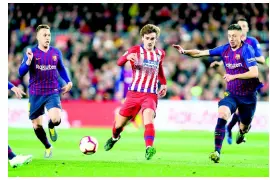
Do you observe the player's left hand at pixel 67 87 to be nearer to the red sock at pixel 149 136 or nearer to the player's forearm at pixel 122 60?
the player's forearm at pixel 122 60

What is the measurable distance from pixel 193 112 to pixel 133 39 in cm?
397

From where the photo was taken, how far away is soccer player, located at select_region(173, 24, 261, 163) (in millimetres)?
9789

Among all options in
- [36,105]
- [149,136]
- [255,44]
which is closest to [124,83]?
[255,44]

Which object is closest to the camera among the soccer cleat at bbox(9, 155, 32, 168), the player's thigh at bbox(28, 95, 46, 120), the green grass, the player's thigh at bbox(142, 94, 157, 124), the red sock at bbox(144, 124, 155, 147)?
the green grass

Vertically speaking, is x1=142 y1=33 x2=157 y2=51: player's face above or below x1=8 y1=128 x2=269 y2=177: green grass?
above

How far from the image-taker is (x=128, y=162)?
31.8ft

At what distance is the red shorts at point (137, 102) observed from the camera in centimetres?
972

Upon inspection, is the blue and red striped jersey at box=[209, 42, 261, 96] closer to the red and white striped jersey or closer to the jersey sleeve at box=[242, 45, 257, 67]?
Answer: the jersey sleeve at box=[242, 45, 257, 67]

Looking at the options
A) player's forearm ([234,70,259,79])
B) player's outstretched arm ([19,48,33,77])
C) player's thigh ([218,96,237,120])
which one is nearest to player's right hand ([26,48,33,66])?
player's outstretched arm ([19,48,33,77])

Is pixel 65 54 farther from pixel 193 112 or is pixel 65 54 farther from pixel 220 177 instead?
pixel 220 177

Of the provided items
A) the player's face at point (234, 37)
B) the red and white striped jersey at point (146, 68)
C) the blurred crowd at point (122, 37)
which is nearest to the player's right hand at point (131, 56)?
the red and white striped jersey at point (146, 68)

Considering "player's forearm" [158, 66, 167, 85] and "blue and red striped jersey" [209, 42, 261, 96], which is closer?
"blue and red striped jersey" [209, 42, 261, 96]

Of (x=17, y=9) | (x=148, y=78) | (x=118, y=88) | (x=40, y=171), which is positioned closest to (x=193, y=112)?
(x=118, y=88)

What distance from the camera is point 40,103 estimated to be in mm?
10422
